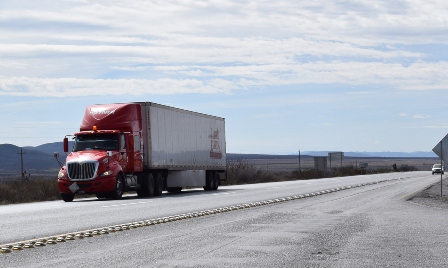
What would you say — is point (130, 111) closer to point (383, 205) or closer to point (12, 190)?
point (12, 190)

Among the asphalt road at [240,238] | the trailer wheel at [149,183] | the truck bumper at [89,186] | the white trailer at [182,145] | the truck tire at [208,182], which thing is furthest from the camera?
the truck tire at [208,182]

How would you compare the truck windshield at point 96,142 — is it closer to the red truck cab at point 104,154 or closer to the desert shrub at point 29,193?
the red truck cab at point 104,154

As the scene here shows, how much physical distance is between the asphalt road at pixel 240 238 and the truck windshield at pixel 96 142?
8.75 m

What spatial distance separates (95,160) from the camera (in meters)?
30.0

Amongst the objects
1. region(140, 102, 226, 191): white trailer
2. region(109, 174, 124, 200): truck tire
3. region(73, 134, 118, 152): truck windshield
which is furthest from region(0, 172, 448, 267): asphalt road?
region(140, 102, 226, 191): white trailer

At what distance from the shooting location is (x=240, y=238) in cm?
1388

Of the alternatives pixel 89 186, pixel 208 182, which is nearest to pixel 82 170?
pixel 89 186

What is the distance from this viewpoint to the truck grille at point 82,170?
29922 mm

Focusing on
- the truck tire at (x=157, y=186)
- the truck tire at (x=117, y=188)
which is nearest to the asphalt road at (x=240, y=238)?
the truck tire at (x=117, y=188)

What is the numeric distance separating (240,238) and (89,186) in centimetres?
1686

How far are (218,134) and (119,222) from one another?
1018 inches

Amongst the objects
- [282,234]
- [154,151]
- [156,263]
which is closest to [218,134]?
[154,151]

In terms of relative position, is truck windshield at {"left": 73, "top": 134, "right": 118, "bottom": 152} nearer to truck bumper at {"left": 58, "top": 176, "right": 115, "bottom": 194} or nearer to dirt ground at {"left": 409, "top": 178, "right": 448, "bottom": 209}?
truck bumper at {"left": 58, "top": 176, "right": 115, "bottom": 194}

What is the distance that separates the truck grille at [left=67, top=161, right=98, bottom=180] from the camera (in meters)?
29.9
